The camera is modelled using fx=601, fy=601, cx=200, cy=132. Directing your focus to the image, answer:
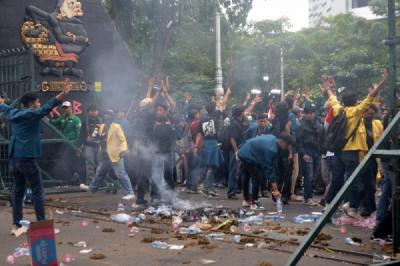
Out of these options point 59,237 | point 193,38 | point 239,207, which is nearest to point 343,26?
point 193,38

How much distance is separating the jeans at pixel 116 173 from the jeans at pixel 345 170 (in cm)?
419

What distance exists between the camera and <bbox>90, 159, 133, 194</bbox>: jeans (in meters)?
11.2

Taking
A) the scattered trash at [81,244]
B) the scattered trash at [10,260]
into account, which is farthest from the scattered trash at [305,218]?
the scattered trash at [10,260]

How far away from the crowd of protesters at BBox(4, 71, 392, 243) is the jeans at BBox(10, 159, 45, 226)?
0.15m

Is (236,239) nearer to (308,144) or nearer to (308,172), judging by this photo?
(308,172)

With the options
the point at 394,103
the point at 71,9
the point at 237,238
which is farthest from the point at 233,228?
the point at 71,9

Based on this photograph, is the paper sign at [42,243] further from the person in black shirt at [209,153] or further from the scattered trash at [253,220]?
the person in black shirt at [209,153]

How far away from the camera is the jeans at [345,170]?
8.41 metres

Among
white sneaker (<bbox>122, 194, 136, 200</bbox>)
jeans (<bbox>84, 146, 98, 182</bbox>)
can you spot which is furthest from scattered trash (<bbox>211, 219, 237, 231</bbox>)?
jeans (<bbox>84, 146, 98, 182</bbox>)

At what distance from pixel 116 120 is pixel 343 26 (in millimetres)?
33417

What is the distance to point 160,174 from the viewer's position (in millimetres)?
10367

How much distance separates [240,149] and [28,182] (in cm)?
349

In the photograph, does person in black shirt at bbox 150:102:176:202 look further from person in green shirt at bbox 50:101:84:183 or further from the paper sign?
the paper sign

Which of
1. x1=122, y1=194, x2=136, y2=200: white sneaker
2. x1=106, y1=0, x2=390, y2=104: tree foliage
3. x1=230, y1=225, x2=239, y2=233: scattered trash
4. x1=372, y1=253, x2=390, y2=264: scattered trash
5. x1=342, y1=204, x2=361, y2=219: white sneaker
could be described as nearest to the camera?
x1=372, y1=253, x2=390, y2=264: scattered trash
